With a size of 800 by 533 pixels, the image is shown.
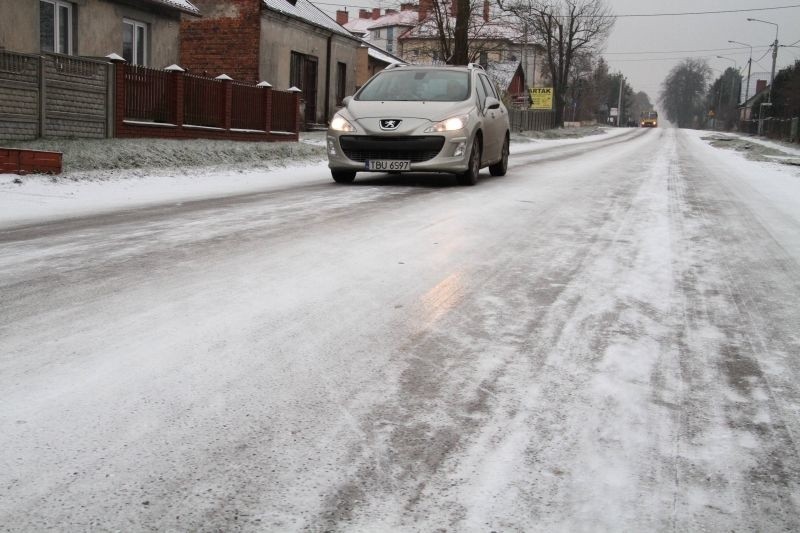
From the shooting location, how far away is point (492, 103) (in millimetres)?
11484

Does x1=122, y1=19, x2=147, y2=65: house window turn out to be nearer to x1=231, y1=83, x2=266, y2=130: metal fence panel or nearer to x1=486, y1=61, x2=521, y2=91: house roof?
x1=231, y1=83, x2=266, y2=130: metal fence panel

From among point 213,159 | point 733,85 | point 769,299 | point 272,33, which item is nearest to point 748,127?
point 733,85

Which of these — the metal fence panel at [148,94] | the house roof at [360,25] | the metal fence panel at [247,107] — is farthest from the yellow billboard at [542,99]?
the metal fence panel at [148,94]

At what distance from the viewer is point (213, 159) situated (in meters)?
13.7

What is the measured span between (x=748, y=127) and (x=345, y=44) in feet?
217

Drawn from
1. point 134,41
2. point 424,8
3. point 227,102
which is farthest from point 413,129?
point 424,8

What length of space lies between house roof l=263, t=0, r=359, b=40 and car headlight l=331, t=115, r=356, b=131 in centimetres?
1748

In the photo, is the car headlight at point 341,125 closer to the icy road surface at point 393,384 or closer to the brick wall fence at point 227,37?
the icy road surface at point 393,384

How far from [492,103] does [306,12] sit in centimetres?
2053

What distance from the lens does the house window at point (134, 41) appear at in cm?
1953

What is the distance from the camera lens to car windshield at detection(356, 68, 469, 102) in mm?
10789

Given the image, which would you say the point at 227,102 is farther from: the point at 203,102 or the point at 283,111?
the point at 283,111

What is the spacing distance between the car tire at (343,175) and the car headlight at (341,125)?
63cm

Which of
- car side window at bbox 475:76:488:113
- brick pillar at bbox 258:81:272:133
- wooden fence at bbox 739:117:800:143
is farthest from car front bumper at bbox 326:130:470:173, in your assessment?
wooden fence at bbox 739:117:800:143
